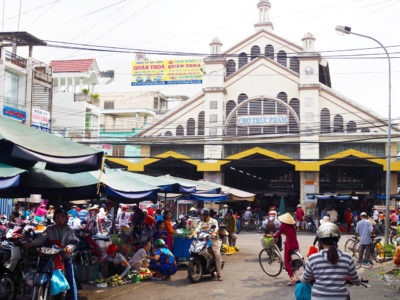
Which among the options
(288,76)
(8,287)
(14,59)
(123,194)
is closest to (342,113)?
(288,76)

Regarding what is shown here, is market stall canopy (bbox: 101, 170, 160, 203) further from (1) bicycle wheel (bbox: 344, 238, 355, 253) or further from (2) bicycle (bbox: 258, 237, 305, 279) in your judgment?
(1) bicycle wheel (bbox: 344, 238, 355, 253)

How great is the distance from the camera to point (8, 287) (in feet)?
28.6

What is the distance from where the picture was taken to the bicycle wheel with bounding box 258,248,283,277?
13.3 metres

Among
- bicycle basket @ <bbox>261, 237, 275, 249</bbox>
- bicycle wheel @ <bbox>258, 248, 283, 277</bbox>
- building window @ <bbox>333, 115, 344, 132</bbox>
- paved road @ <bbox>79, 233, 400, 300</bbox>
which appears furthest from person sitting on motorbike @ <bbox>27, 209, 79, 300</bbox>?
building window @ <bbox>333, 115, 344, 132</bbox>

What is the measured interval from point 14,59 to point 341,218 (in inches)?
1028

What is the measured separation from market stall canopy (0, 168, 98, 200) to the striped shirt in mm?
5419

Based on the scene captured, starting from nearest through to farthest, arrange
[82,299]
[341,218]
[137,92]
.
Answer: [82,299] → [341,218] → [137,92]

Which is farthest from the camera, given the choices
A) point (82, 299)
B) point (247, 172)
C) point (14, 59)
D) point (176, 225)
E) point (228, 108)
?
point (247, 172)

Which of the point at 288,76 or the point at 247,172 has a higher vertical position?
the point at 288,76

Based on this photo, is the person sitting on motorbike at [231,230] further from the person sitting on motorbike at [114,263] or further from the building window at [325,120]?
the building window at [325,120]

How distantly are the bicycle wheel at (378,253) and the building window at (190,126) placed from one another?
2561cm

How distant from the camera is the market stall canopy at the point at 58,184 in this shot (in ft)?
28.9

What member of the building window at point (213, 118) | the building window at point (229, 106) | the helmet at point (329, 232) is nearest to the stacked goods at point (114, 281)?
the helmet at point (329, 232)

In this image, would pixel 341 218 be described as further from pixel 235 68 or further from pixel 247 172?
pixel 235 68
